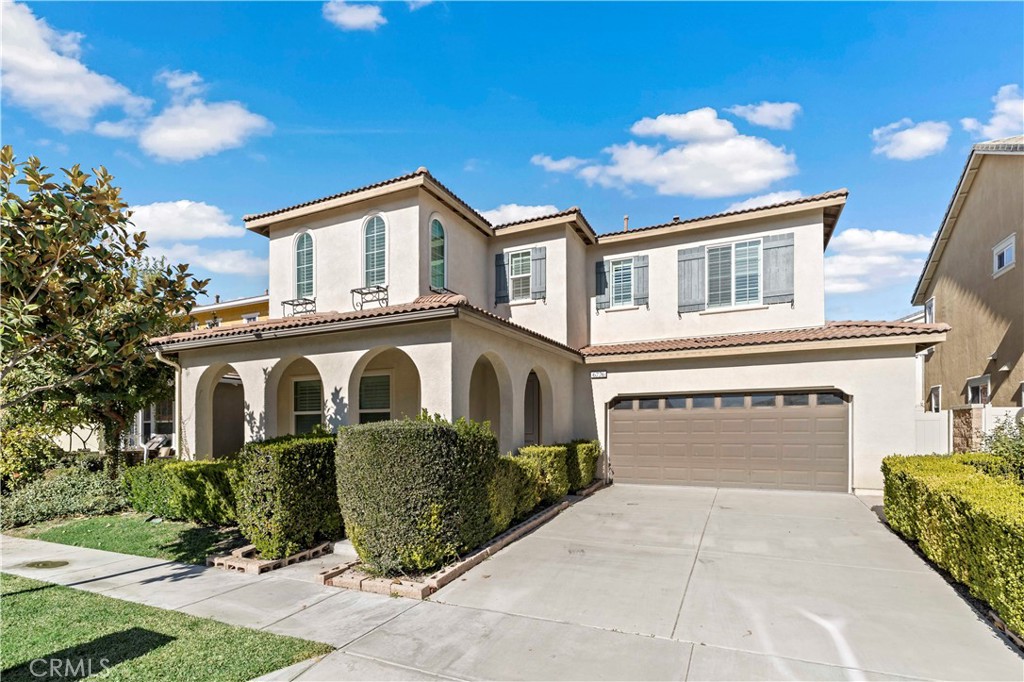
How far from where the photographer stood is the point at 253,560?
24.1ft

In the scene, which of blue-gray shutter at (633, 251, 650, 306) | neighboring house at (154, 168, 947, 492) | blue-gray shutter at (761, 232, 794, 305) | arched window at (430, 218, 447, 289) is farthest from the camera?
blue-gray shutter at (633, 251, 650, 306)

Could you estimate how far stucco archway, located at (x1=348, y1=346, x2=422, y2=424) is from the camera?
1248cm

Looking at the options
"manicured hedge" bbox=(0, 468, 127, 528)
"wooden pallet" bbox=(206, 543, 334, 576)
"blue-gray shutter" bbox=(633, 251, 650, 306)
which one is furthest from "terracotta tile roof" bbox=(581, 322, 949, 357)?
"manicured hedge" bbox=(0, 468, 127, 528)

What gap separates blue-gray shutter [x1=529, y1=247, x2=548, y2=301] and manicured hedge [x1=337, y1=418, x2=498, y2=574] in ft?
26.3

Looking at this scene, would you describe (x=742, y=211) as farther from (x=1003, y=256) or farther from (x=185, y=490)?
(x=185, y=490)

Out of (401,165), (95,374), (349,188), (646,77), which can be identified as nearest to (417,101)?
(401,165)

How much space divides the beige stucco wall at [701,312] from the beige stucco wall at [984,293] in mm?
4134

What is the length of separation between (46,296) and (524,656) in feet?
20.9

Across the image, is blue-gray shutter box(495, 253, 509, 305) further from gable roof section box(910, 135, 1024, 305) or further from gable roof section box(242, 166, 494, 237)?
gable roof section box(910, 135, 1024, 305)

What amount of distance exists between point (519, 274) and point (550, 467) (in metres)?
6.20

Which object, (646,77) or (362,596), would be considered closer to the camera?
(362,596)

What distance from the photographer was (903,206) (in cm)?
1491

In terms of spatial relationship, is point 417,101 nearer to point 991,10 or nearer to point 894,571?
point 991,10

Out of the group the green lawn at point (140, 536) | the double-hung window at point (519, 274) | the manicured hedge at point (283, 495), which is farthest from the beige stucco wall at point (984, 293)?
the green lawn at point (140, 536)
